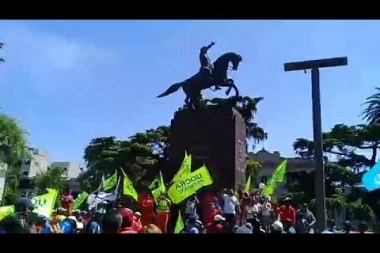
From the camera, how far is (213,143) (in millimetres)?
10266

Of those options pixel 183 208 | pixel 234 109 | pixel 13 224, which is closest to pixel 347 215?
pixel 234 109

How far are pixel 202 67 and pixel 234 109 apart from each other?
4.02 ft

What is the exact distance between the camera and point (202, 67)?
11.3m

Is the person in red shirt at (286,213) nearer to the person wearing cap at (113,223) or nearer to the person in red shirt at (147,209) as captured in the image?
the person in red shirt at (147,209)

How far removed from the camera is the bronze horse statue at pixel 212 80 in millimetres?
11195

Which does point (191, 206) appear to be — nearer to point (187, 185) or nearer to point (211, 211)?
point (211, 211)

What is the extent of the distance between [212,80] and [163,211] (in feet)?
12.3

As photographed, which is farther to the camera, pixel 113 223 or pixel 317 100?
pixel 317 100

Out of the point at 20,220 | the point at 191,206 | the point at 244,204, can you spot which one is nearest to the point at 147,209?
the point at 191,206

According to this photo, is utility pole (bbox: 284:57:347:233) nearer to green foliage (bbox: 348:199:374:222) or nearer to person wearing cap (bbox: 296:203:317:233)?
person wearing cap (bbox: 296:203:317:233)

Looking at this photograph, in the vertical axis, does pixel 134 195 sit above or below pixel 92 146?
below
